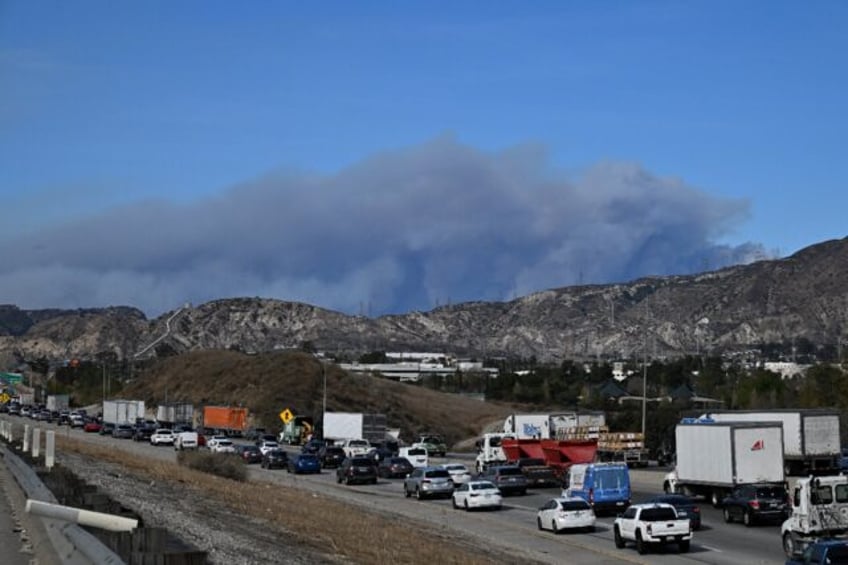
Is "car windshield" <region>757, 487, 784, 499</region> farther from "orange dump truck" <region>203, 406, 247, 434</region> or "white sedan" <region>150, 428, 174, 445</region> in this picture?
"orange dump truck" <region>203, 406, 247, 434</region>

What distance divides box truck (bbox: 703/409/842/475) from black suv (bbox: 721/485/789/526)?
14.0 meters

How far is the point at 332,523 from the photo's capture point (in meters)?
32.1

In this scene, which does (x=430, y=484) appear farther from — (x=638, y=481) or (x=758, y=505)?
(x=758, y=505)

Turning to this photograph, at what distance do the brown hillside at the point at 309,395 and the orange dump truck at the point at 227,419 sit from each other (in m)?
8.83

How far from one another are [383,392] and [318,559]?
115245mm

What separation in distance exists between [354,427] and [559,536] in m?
55.9

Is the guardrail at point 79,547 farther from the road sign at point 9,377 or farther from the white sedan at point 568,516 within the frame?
the road sign at point 9,377

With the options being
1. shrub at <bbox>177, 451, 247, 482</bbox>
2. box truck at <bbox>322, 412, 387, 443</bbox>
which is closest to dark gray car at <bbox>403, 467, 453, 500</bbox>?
shrub at <bbox>177, 451, 247, 482</bbox>

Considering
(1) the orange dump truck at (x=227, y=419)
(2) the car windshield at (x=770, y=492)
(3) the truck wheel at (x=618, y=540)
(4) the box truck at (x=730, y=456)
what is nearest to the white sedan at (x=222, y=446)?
(1) the orange dump truck at (x=227, y=419)

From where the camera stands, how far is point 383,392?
136 meters

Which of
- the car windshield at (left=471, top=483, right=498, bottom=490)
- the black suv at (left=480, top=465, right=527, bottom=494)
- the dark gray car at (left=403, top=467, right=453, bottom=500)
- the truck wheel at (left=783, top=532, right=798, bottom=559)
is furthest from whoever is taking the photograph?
the black suv at (left=480, top=465, right=527, bottom=494)

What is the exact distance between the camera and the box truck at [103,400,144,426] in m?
116

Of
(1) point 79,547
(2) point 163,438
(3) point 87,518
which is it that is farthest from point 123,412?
(3) point 87,518

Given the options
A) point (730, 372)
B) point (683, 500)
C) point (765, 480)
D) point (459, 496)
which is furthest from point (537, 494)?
point (730, 372)
